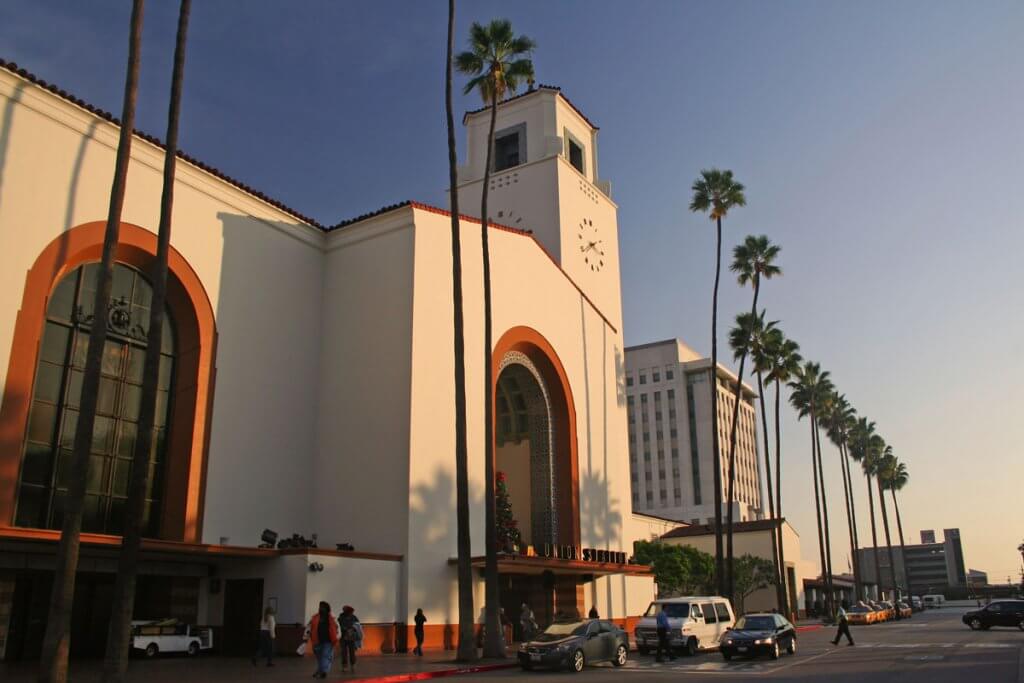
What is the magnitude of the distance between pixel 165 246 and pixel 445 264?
1326 cm

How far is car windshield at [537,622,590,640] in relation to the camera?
2023cm

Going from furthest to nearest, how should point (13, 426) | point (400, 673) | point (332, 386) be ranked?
1. point (332, 386)
2. point (13, 426)
3. point (400, 673)

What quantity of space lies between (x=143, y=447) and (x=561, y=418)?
21.7m

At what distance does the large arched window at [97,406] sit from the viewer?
19.8m

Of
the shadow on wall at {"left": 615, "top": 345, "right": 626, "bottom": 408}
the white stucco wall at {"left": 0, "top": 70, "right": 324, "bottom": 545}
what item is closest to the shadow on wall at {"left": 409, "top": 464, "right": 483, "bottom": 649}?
the white stucco wall at {"left": 0, "top": 70, "right": 324, "bottom": 545}

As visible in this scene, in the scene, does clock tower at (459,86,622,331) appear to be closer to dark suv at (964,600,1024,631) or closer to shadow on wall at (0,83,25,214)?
dark suv at (964,600,1024,631)

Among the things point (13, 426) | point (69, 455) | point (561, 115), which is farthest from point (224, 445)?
point (561, 115)

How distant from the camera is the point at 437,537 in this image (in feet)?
81.8

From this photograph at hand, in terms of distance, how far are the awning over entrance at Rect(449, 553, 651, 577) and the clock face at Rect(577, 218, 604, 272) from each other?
587 inches

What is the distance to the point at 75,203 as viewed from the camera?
20656 mm

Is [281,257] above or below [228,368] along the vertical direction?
above

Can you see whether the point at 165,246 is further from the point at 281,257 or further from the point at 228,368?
the point at 281,257

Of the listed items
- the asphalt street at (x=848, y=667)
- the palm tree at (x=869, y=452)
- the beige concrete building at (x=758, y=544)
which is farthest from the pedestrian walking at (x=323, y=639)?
the palm tree at (x=869, y=452)

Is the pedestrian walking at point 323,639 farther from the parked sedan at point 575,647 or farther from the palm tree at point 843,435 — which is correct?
the palm tree at point 843,435
